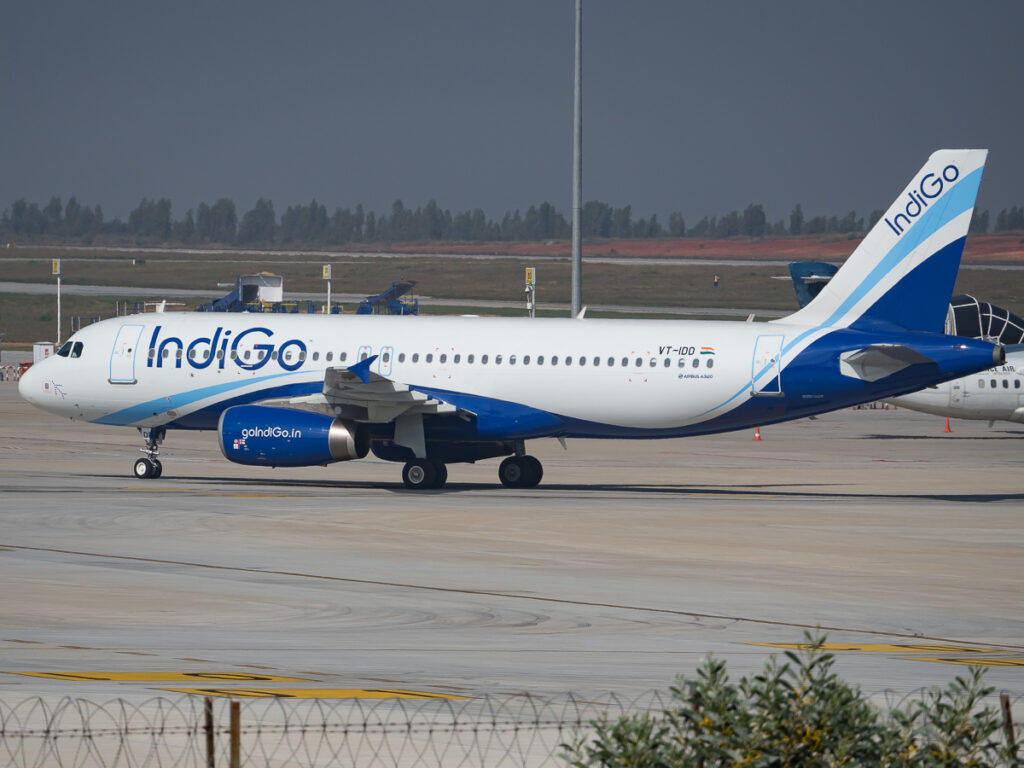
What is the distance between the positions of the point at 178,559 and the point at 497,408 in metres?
12.8

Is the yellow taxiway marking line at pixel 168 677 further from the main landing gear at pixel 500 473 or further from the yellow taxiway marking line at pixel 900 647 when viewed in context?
the main landing gear at pixel 500 473

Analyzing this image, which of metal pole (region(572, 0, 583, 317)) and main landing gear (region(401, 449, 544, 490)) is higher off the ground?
metal pole (region(572, 0, 583, 317))

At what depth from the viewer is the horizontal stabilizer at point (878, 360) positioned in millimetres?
33625

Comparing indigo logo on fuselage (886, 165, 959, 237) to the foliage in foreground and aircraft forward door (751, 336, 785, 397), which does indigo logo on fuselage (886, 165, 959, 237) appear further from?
the foliage in foreground

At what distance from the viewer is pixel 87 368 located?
127 ft

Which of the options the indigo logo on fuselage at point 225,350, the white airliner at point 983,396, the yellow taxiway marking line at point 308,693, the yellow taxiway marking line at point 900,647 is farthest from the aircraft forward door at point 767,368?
the white airliner at point 983,396

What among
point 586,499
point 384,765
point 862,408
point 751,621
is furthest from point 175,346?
point 862,408

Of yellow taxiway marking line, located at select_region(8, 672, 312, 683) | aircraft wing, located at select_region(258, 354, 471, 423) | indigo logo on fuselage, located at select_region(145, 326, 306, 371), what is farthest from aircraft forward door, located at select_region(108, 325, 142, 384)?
yellow taxiway marking line, located at select_region(8, 672, 312, 683)

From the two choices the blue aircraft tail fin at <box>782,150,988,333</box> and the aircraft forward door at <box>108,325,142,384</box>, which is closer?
the blue aircraft tail fin at <box>782,150,988,333</box>

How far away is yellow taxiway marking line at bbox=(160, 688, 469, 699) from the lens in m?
14.6

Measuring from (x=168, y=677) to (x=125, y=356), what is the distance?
2399 centimetres

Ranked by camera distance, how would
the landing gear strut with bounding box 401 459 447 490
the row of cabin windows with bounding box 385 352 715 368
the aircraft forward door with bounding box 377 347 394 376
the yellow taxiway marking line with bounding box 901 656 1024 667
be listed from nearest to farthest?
1. the yellow taxiway marking line with bounding box 901 656 1024 667
2. the row of cabin windows with bounding box 385 352 715 368
3. the landing gear strut with bounding box 401 459 447 490
4. the aircraft forward door with bounding box 377 347 394 376

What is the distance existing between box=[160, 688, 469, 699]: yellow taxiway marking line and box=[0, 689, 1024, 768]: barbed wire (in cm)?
20

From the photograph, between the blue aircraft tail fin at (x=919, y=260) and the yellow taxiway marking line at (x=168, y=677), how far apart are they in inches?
866
